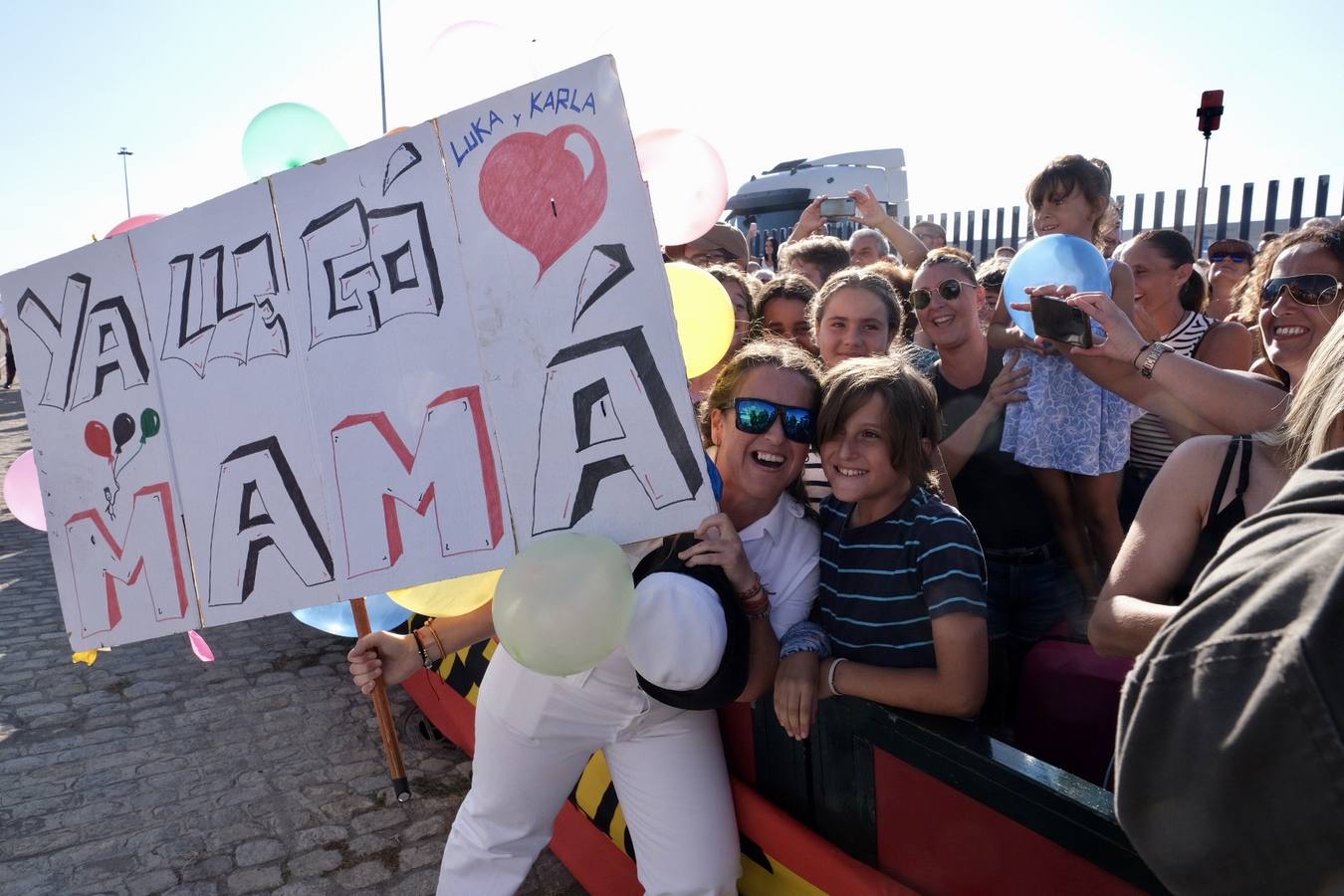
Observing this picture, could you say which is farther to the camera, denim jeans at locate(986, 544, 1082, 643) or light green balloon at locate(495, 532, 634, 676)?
denim jeans at locate(986, 544, 1082, 643)

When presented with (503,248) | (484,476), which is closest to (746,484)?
(484,476)

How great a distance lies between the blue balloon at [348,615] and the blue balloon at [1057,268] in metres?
2.17

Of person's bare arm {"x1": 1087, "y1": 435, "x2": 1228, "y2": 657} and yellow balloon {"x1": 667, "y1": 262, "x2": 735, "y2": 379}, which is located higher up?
yellow balloon {"x1": 667, "y1": 262, "x2": 735, "y2": 379}

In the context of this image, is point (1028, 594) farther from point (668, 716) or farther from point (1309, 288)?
point (668, 716)

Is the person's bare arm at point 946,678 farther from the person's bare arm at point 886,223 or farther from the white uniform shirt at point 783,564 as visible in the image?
the person's bare arm at point 886,223

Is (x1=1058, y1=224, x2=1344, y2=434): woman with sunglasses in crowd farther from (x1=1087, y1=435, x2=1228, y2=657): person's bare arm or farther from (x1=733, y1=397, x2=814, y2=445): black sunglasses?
(x1=733, y1=397, x2=814, y2=445): black sunglasses

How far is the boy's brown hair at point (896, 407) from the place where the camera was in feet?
6.92

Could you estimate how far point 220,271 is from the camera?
7.59ft

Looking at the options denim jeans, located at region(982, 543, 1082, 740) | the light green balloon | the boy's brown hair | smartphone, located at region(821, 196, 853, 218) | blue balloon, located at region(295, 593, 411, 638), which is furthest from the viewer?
smartphone, located at region(821, 196, 853, 218)

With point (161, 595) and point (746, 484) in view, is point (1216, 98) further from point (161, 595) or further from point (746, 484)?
point (161, 595)

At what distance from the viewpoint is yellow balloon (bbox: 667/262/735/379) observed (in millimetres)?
2709

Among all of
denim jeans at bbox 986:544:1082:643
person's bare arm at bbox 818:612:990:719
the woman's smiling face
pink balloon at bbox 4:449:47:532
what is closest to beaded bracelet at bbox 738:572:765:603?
person's bare arm at bbox 818:612:990:719

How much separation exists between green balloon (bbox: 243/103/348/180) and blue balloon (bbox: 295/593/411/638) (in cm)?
147

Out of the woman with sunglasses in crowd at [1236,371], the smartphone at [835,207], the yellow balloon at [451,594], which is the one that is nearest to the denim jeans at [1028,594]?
the woman with sunglasses in crowd at [1236,371]
